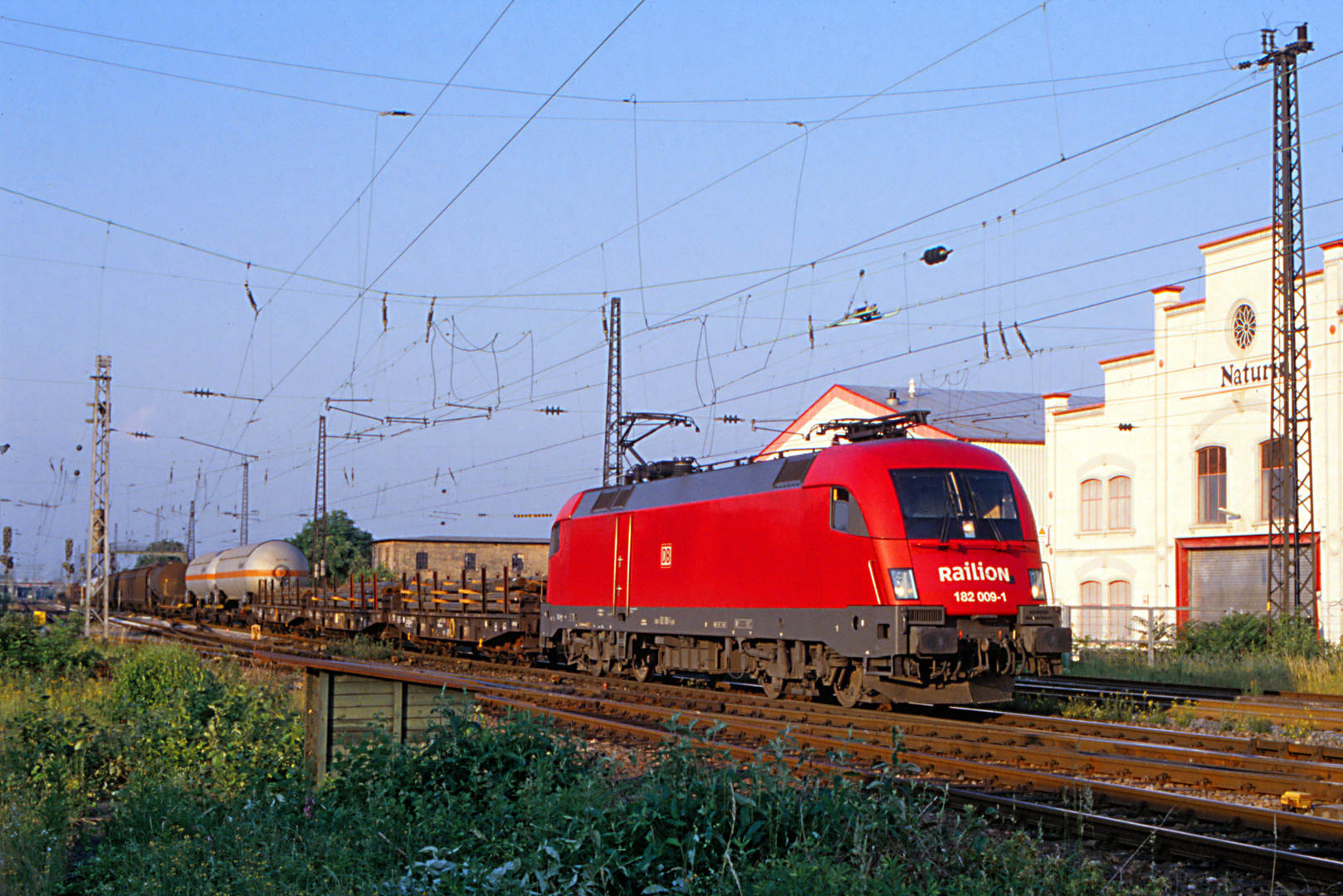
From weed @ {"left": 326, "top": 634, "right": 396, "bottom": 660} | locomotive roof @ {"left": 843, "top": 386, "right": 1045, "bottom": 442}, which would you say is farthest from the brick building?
weed @ {"left": 326, "top": 634, "right": 396, "bottom": 660}

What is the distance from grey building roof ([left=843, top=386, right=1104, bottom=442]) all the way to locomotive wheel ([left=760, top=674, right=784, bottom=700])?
25.7 m

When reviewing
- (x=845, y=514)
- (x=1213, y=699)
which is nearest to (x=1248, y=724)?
(x=1213, y=699)

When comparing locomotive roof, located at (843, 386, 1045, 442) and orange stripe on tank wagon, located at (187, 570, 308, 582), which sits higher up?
locomotive roof, located at (843, 386, 1045, 442)

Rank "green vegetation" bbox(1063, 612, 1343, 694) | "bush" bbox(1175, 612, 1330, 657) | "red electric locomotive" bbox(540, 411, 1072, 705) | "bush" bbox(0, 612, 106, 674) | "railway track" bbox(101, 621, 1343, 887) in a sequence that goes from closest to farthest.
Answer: "railway track" bbox(101, 621, 1343, 887)
"red electric locomotive" bbox(540, 411, 1072, 705)
"green vegetation" bbox(1063, 612, 1343, 694)
"bush" bbox(0, 612, 106, 674)
"bush" bbox(1175, 612, 1330, 657)

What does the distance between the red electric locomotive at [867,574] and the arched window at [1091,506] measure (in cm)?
2040

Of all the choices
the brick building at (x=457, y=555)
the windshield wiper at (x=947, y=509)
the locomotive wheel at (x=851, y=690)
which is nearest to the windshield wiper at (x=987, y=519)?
the windshield wiper at (x=947, y=509)

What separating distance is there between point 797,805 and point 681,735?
1.45m

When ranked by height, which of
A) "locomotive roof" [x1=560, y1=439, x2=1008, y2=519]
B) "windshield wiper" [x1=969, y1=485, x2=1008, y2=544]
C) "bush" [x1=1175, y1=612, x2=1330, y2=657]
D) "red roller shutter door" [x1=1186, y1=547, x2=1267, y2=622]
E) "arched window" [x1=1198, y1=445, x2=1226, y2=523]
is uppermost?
"arched window" [x1=1198, y1=445, x2=1226, y2=523]

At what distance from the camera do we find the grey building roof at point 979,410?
4409 centimetres

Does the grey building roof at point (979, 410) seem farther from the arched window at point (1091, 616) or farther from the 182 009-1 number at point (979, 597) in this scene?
the 182 009-1 number at point (979, 597)

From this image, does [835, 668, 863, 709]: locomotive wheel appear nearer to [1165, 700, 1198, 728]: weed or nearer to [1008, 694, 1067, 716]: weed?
[1008, 694, 1067, 716]: weed

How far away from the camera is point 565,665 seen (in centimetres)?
2722

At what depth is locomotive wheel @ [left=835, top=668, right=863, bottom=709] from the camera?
50.6 ft

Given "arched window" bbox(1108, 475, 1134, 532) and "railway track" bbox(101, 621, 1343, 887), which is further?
"arched window" bbox(1108, 475, 1134, 532)
